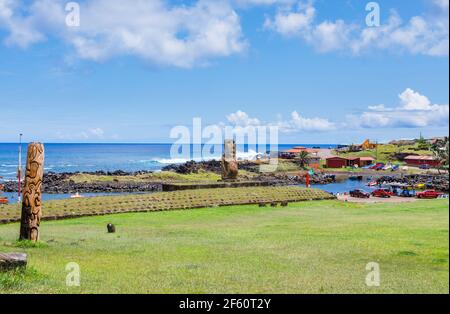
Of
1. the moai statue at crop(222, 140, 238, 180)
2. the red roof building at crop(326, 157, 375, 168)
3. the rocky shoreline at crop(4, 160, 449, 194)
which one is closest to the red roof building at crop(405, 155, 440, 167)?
the red roof building at crop(326, 157, 375, 168)

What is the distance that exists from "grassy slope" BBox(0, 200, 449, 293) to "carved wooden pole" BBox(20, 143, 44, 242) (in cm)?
78

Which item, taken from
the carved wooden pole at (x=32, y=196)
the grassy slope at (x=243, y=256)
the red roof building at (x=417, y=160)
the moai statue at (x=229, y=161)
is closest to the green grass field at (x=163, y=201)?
the moai statue at (x=229, y=161)

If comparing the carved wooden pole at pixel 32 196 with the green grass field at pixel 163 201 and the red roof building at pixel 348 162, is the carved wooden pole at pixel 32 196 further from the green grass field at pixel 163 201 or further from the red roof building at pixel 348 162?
the red roof building at pixel 348 162

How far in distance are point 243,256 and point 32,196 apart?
10.2 metres

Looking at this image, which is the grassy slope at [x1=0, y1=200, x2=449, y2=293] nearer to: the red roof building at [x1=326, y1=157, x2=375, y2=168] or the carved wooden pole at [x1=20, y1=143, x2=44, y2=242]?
the carved wooden pole at [x1=20, y1=143, x2=44, y2=242]

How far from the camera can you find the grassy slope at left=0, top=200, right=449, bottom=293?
512 inches

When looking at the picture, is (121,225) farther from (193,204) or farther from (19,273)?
(19,273)

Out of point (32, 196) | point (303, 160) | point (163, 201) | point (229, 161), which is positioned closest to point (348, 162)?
point (303, 160)

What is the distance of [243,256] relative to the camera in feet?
58.7

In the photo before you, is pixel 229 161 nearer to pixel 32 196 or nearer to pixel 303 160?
pixel 32 196

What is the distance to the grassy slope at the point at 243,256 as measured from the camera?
1300 cm

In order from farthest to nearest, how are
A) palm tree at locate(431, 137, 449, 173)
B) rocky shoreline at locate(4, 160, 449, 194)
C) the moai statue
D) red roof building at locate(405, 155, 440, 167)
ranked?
red roof building at locate(405, 155, 440, 167)
rocky shoreline at locate(4, 160, 449, 194)
the moai statue
palm tree at locate(431, 137, 449, 173)

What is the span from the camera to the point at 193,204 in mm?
41969
